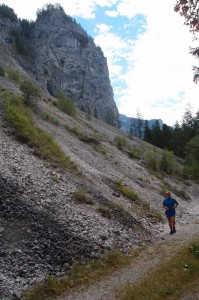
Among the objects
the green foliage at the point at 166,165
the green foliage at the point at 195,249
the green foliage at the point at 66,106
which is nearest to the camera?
the green foliage at the point at 195,249

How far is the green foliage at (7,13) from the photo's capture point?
616 ft

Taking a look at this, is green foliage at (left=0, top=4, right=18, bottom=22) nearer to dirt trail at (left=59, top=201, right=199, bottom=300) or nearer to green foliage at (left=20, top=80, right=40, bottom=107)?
green foliage at (left=20, top=80, right=40, bottom=107)

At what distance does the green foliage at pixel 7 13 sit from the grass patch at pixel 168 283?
195m

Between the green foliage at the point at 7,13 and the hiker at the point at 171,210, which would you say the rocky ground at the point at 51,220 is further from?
the green foliage at the point at 7,13

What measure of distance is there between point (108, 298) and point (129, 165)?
33031 millimetres

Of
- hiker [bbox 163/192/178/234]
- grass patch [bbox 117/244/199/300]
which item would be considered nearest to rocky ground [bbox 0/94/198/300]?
hiker [bbox 163/192/178/234]

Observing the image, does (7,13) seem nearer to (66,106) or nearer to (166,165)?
(66,106)

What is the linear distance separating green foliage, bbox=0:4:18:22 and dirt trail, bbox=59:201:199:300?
189612 mm

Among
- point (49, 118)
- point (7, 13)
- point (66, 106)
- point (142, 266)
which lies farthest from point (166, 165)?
point (7, 13)

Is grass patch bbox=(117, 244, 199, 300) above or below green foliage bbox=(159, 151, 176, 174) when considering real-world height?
below

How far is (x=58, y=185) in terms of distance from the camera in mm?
22641

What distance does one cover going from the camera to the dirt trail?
13.0m

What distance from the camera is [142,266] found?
15.7 meters

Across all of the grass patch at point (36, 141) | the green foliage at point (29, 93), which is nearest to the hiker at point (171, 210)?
the grass patch at point (36, 141)
